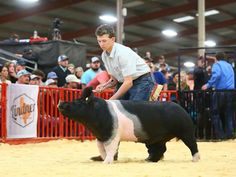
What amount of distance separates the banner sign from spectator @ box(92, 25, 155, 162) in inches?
139

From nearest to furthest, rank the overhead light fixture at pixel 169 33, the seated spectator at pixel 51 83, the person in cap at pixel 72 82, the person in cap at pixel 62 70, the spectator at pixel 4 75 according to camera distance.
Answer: the spectator at pixel 4 75 < the seated spectator at pixel 51 83 < the person in cap at pixel 72 82 < the person in cap at pixel 62 70 < the overhead light fixture at pixel 169 33

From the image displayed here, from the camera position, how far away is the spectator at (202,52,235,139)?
37.0 ft

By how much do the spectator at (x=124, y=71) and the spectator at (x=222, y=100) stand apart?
527 cm

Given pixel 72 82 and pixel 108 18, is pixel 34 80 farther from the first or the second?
pixel 108 18

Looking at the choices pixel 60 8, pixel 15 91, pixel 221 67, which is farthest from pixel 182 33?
pixel 15 91

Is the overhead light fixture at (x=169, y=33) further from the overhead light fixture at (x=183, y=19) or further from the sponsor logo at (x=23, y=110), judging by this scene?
the sponsor logo at (x=23, y=110)

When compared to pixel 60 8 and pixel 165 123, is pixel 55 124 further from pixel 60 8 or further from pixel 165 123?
pixel 60 8

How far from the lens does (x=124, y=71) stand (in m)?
6.01

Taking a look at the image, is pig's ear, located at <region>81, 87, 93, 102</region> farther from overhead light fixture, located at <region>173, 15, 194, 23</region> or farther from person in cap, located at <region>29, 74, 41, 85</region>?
overhead light fixture, located at <region>173, 15, 194, 23</region>

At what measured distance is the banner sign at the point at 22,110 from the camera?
9500 millimetres

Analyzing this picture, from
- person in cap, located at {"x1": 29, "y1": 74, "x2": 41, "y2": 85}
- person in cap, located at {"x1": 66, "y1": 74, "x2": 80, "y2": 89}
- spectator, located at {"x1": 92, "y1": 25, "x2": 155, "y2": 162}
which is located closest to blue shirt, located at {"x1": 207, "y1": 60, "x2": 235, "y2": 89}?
person in cap, located at {"x1": 66, "y1": 74, "x2": 80, "y2": 89}

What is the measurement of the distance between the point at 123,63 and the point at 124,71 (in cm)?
9

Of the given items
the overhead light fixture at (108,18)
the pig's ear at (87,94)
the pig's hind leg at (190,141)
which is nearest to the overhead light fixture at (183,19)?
the overhead light fixture at (108,18)

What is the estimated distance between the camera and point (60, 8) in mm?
24547
